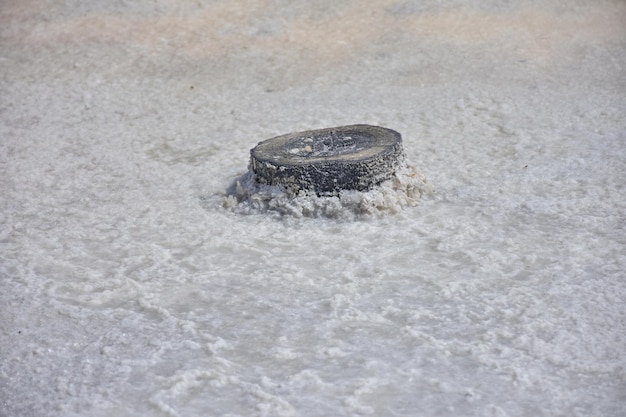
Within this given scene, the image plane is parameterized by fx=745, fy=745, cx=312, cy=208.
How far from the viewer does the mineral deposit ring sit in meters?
2.81

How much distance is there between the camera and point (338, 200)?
2820mm

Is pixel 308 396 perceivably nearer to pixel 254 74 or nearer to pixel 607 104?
pixel 607 104

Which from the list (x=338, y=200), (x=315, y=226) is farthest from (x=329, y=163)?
(x=315, y=226)

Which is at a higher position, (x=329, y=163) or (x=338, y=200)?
(x=329, y=163)

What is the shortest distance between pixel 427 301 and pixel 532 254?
18.8 inches

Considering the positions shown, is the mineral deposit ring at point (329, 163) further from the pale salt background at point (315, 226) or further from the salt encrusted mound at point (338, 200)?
the pale salt background at point (315, 226)

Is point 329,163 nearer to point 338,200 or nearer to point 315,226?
point 338,200

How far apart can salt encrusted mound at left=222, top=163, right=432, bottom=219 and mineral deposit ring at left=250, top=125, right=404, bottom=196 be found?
27mm

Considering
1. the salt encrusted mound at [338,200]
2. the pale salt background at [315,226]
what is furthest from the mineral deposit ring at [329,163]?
the pale salt background at [315,226]

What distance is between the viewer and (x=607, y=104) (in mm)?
3910

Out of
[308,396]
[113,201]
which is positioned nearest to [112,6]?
[113,201]

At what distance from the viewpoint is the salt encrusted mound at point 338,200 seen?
2803mm

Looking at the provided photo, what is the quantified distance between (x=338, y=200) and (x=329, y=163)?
0.47 ft

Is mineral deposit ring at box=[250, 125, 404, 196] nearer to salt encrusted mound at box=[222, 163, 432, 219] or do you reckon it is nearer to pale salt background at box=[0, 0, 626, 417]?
salt encrusted mound at box=[222, 163, 432, 219]
